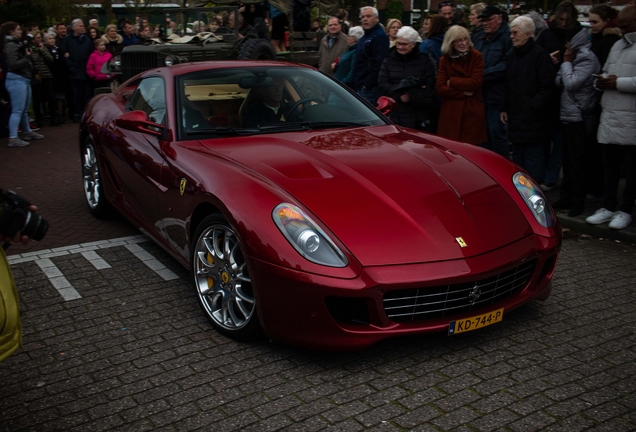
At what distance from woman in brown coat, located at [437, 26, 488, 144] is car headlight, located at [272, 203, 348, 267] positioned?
426 cm

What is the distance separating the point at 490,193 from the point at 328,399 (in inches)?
66.6

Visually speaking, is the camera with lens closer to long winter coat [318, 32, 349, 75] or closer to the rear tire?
long winter coat [318, 32, 349, 75]

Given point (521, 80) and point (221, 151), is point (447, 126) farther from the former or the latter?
point (221, 151)

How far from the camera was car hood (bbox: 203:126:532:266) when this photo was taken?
12.3 ft

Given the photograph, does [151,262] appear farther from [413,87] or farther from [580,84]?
[580,84]

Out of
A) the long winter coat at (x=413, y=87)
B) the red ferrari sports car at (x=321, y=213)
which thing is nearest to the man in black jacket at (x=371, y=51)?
the long winter coat at (x=413, y=87)

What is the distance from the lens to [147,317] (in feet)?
14.9

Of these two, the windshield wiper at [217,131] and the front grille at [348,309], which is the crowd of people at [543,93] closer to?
the windshield wiper at [217,131]

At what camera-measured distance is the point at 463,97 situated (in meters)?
7.82

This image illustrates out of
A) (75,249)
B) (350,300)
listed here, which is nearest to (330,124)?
(350,300)

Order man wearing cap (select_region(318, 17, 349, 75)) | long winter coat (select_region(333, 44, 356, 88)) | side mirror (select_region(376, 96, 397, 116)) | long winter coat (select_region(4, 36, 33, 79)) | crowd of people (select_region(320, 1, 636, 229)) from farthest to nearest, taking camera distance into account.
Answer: long winter coat (select_region(4, 36, 33, 79)) < man wearing cap (select_region(318, 17, 349, 75)) < long winter coat (select_region(333, 44, 356, 88)) < crowd of people (select_region(320, 1, 636, 229)) < side mirror (select_region(376, 96, 397, 116))

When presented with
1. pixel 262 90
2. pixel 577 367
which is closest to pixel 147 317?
pixel 262 90

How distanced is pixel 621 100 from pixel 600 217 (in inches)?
43.3

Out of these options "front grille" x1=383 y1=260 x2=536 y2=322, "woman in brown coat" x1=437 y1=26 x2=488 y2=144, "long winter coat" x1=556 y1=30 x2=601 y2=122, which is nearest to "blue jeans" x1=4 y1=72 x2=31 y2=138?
"woman in brown coat" x1=437 y1=26 x2=488 y2=144
